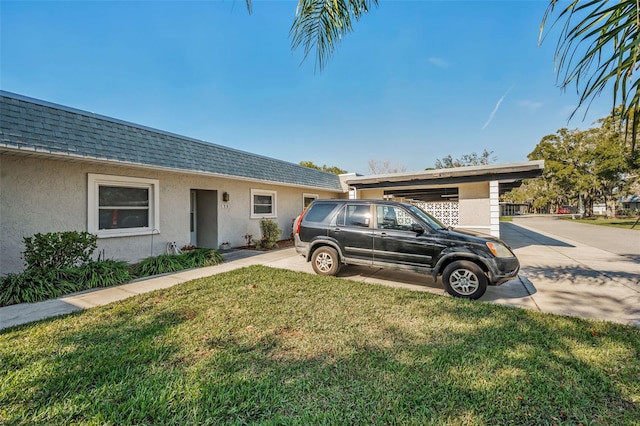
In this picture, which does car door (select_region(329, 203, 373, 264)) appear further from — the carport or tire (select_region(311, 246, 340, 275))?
the carport

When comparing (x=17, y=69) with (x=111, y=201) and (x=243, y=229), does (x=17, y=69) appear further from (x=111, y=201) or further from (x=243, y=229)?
(x=243, y=229)

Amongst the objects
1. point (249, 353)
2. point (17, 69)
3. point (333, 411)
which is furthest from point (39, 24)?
point (333, 411)

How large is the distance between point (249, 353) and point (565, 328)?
4.19 m

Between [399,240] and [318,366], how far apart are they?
347 centimetres

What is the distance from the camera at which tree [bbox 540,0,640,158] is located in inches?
59.3

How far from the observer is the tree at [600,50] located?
151 centimetres

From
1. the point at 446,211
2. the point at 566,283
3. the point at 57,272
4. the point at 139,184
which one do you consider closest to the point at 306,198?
the point at 446,211

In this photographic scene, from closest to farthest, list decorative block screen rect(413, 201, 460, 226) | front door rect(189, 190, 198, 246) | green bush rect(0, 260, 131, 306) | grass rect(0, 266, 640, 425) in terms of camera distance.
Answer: grass rect(0, 266, 640, 425) < green bush rect(0, 260, 131, 306) < front door rect(189, 190, 198, 246) < decorative block screen rect(413, 201, 460, 226)

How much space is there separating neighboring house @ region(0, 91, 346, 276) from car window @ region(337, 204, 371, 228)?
4756 millimetres

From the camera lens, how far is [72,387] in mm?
2391

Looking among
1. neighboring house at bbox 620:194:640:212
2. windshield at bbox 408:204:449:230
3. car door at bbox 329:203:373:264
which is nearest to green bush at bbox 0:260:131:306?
car door at bbox 329:203:373:264

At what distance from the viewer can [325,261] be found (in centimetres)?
649

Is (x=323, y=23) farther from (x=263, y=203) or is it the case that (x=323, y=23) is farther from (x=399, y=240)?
(x=263, y=203)

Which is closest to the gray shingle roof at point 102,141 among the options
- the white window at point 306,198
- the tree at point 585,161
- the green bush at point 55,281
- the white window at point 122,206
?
the white window at point 122,206
